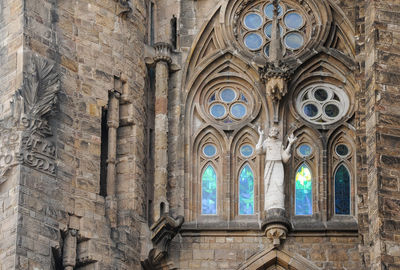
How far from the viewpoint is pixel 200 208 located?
96.5 ft

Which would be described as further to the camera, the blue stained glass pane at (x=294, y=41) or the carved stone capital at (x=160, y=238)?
the blue stained glass pane at (x=294, y=41)

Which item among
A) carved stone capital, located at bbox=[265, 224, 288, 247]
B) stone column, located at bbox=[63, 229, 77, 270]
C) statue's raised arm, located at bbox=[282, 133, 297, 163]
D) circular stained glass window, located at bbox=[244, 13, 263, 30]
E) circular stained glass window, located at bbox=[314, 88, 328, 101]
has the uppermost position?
circular stained glass window, located at bbox=[244, 13, 263, 30]

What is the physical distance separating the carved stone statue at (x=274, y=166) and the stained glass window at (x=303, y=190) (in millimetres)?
476

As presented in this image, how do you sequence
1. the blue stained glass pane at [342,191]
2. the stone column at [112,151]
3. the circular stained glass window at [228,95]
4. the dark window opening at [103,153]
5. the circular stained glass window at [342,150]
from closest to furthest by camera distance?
the stone column at [112,151] < the dark window opening at [103,153] < the blue stained glass pane at [342,191] < the circular stained glass window at [342,150] < the circular stained glass window at [228,95]

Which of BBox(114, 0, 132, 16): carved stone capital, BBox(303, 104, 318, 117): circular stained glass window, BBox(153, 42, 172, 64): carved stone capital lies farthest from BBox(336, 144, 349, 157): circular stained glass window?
BBox(114, 0, 132, 16): carved stone capital

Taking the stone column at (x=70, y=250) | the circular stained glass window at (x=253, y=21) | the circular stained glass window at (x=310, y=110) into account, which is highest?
the circular stained glass window at (x=253, y=21)

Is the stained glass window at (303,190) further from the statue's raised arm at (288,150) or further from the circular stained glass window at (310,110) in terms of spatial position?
the circular stained glass window at (310,110)

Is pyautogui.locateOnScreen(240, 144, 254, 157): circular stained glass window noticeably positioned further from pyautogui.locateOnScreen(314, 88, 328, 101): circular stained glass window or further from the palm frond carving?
the palm frond carving

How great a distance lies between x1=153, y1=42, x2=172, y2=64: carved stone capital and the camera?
2986 cm

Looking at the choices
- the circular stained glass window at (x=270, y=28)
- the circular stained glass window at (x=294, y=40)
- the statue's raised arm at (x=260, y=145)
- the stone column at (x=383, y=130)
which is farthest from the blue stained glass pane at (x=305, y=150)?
the stone column at (x=383, y=130)

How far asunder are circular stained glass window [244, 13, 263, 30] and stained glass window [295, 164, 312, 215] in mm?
2514

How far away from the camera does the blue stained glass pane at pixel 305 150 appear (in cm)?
2975

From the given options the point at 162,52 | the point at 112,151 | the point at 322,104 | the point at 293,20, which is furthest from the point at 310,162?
the point at 112,151

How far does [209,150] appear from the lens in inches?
1176
